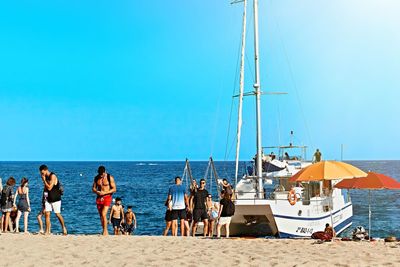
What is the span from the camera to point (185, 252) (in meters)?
13.0

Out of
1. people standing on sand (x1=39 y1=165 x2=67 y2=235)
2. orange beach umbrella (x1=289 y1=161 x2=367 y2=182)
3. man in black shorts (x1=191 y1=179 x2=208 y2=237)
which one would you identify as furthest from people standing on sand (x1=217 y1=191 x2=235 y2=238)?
people standing on sand (x1=39 y1=165 x2=67 y2=235)

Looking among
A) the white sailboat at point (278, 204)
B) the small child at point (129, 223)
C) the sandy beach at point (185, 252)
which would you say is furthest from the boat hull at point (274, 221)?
the sandy beach at point (185, 252)

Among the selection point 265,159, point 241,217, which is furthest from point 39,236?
point 265,159

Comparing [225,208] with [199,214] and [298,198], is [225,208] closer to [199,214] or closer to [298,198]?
[199,214]

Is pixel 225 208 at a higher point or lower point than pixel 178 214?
higher

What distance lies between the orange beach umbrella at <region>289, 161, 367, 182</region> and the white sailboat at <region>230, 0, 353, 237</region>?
4049 millimetres

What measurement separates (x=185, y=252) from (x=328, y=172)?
4.54 meters

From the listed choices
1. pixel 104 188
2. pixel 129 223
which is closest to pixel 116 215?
pixel 129 223

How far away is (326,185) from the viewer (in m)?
26.9

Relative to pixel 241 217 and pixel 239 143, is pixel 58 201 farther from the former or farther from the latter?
pixel 239 143

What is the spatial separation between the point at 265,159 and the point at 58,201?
534 inches

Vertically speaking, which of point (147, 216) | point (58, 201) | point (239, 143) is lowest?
point (147, 216)

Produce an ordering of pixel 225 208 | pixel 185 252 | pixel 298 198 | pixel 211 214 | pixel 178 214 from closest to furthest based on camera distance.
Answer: pixel 185 252 → pixel 178 214 → pixel 225 208 → pixel 211 214 → pixel 298 198

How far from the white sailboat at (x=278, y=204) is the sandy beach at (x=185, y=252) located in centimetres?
590
